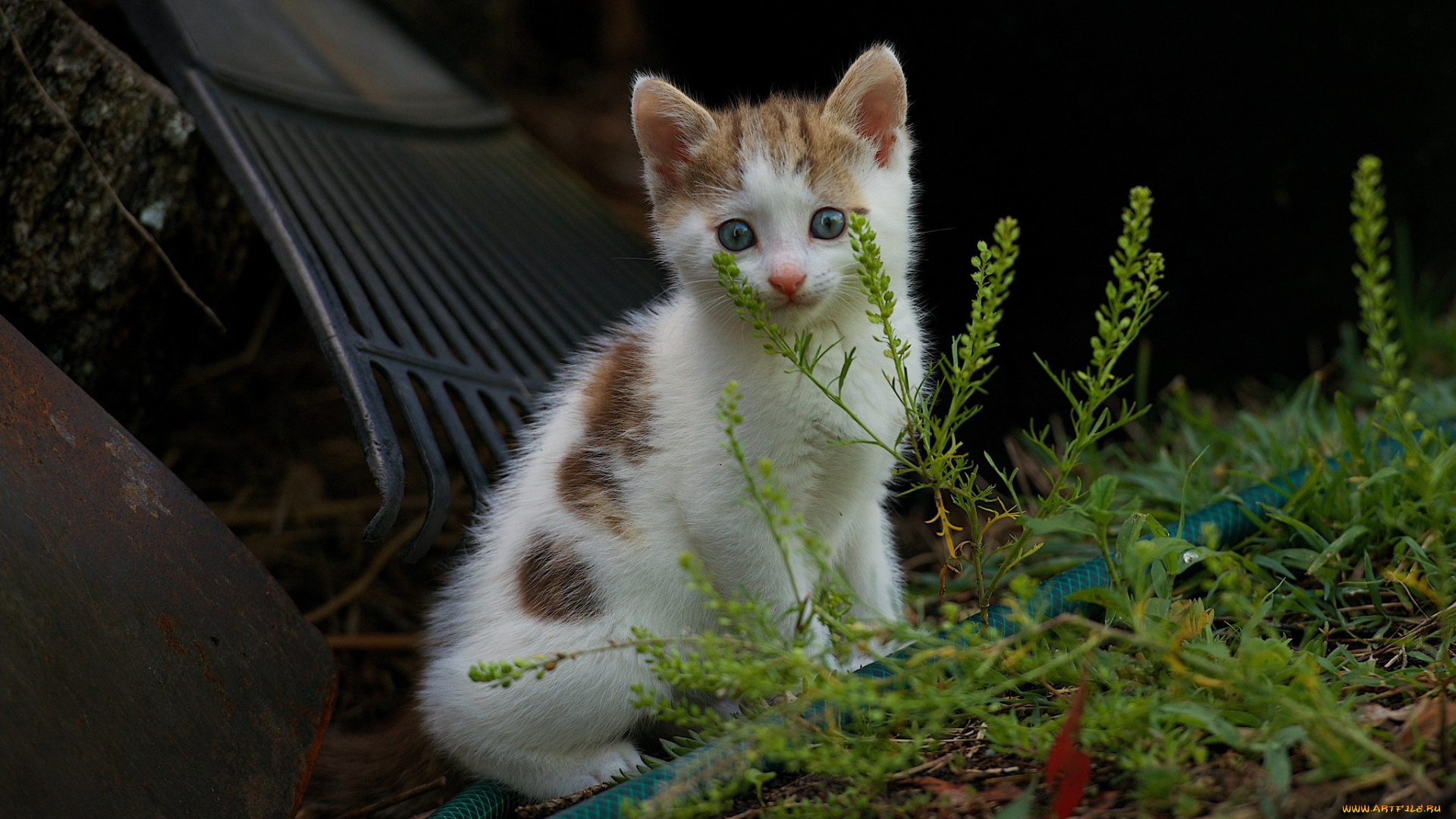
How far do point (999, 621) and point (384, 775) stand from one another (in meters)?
1.19

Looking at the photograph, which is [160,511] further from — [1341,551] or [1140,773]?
[1341,551]

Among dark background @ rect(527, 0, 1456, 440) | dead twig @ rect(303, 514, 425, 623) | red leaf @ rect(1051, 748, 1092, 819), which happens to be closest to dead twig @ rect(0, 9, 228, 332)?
dead twig @ rect(303, 514, 425, 623)

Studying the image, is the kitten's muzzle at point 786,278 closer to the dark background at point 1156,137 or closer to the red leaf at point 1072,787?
the red leaf at point 1072,787

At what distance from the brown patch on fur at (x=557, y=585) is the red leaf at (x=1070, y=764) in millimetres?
804

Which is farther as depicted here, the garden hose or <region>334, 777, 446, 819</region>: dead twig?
<region>334, 777, 446, 819</region>: dead twig

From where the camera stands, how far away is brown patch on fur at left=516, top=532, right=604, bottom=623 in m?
1.70

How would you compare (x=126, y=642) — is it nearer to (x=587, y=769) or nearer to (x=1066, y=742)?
(x=587, y=769)

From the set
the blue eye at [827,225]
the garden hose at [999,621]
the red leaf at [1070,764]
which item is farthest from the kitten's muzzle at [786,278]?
the red leaf at [1070,764]

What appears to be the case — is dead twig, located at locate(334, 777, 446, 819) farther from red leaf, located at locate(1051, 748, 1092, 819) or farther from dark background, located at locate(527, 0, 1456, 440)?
dark background, located at locate(527, 0, 1456, 440)

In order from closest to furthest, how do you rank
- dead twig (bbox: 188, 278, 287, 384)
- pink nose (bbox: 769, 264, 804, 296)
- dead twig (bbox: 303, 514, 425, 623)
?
pink nose (bbox: 769, 264, 804, 296)
dead twig (bbox: 303, 514, 425, 623)
dead twig (bbox: 188, 278, 287, 384)

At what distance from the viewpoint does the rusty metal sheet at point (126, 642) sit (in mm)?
1364

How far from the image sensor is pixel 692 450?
1.68 metres

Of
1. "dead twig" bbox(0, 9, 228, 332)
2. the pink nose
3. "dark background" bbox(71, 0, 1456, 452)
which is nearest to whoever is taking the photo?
the pink nose

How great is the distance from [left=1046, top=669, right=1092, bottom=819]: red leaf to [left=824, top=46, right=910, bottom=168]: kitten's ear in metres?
1.05
